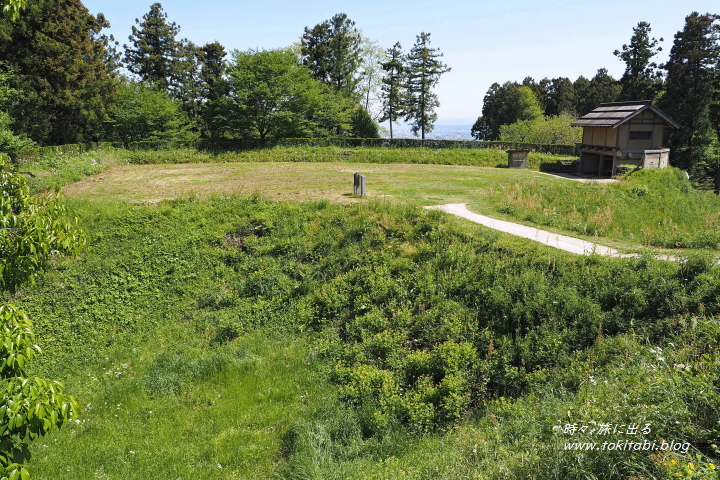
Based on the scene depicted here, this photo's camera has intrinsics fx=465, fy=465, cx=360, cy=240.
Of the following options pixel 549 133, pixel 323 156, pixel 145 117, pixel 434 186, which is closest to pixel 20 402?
pixel 434 186

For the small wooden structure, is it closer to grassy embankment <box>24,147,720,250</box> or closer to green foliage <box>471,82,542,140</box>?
grassy embankment <box>24,147,720,250</box>

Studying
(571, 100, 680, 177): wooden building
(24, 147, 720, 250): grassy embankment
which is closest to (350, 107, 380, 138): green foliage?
(24, 147, 720, 250): grassy embankment

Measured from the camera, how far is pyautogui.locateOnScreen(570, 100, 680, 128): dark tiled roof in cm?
2436

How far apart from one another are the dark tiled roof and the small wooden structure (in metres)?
3.54

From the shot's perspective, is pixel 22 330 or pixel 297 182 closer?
pixel 22 330

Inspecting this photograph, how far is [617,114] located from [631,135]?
1357mm

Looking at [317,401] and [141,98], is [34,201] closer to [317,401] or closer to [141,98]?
[317,401]

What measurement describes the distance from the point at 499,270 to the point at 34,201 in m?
8.67

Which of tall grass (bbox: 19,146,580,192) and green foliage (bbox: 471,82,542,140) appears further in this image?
green foliage (bbox: 471,82,542,140)

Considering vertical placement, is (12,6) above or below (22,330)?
above

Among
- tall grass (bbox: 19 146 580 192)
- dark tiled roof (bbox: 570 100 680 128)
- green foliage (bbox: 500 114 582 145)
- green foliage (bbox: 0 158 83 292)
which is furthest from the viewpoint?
green foliage (bbox: 500 114 582 145)

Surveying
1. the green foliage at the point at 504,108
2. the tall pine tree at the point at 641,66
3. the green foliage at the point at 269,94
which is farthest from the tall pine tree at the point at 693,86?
the green foliage at the point at 269,94

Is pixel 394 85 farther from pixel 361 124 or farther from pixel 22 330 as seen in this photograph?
pixel 22 330

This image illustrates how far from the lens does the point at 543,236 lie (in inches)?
488
